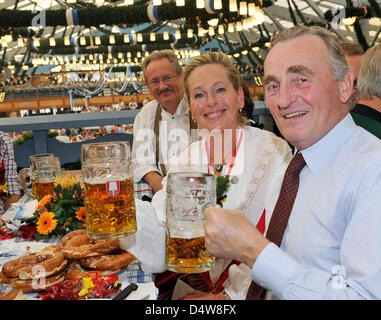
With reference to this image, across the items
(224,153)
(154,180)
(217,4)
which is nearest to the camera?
(224,153)

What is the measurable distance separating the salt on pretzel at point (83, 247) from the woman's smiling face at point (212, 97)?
0.72 meters

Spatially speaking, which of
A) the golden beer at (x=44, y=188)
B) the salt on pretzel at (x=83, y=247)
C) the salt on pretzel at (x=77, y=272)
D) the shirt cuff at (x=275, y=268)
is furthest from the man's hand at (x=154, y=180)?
the shirt cuff at (x=275, y=268)

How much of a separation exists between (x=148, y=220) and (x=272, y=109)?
47 centimetres

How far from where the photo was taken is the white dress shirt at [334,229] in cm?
74

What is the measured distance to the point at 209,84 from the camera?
Answer: 5.31 feet

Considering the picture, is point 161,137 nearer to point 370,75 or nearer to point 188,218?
point 370,75

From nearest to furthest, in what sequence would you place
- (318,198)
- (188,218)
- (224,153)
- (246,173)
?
(188,218), (318,198), (246,173), (224,153)

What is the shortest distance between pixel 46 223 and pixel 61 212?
0.06 metres

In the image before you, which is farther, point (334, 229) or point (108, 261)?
point (108, 261)

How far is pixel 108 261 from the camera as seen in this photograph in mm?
1080

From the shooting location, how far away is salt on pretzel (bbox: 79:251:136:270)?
1.07 metres

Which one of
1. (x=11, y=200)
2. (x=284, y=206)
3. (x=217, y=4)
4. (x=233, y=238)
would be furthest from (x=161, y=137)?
(x=217, y=4)

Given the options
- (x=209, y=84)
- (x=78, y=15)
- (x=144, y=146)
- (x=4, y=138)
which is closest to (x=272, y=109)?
(x=209, y=84)

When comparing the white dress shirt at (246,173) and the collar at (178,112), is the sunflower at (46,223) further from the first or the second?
the collar at (178,112)
